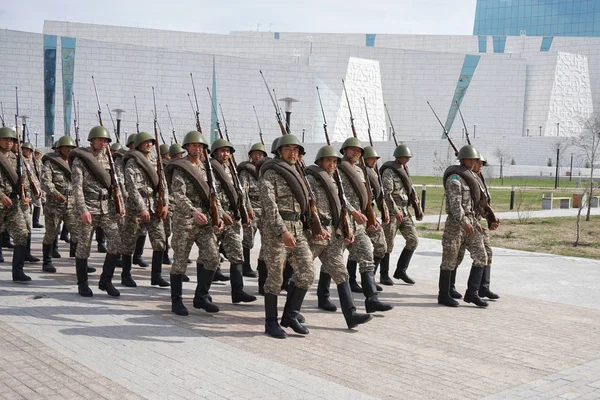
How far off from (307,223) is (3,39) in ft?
172

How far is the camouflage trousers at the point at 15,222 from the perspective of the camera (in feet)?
29.1

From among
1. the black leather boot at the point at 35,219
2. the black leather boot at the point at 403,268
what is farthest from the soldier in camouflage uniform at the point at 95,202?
the black leather boot at the point at 35,219

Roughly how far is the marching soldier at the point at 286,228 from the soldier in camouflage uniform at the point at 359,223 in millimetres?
1009

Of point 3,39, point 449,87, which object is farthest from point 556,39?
point 3,39

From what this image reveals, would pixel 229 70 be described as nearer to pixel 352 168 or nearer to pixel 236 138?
pixel 236 138

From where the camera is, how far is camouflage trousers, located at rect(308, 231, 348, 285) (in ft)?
22.5

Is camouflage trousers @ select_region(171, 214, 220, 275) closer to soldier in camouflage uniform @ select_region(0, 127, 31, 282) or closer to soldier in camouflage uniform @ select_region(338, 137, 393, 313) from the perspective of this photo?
soldier in camouflage uniform @ select_region(338, 137, 393, 313)

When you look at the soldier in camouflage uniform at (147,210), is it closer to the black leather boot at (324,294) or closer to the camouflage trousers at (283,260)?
the black leather boot at (324,294)

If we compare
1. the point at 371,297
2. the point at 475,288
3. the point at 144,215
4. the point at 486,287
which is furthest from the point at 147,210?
the point at 486,287

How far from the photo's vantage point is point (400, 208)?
9898mm

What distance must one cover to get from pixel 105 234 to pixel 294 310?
2883 millimetres

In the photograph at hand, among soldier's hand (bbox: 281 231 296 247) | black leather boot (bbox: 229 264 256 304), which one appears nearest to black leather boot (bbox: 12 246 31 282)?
black leather boot (bbox: 229 264 256 304)

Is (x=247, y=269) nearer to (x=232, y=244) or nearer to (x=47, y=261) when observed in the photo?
(x=232, y=244)

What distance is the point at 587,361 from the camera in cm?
590
